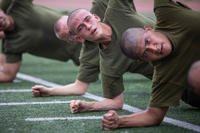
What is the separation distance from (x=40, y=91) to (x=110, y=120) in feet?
5.56

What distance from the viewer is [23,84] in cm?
704

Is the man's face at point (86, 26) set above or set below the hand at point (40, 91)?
above

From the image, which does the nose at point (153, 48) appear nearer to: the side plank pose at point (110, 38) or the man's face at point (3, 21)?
the side plank pose at point (110, 38)

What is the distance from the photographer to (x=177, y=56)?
4.35 m

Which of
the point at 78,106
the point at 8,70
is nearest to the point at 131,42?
the point at 78,106

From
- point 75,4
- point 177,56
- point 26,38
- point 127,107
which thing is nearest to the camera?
point 177,56

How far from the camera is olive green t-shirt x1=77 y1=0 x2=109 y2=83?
579 cm

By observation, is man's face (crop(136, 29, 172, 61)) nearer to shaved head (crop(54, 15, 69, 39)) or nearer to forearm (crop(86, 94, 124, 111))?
forearm (crop(86, 94, 124, 111))

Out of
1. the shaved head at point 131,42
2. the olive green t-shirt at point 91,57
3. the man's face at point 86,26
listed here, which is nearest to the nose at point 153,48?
the shaved head at point 131,42

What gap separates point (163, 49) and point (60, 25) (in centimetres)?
208

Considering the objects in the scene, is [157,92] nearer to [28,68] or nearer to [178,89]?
[178,89]

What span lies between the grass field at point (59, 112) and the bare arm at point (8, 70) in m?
0.10

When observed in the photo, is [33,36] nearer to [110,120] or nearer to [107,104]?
[107,104]

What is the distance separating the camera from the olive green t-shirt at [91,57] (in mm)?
5789
